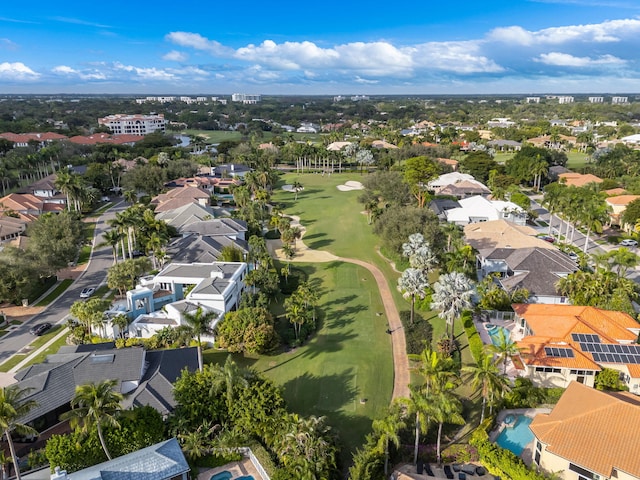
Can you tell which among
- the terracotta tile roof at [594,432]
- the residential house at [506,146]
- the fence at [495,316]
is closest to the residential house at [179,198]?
the fence at [495,316]

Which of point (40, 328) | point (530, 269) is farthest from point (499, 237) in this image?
point (40, 328)

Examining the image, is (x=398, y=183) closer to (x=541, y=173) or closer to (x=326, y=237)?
(x=326, y=237)

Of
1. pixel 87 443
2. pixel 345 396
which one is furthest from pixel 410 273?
pixel 87 443

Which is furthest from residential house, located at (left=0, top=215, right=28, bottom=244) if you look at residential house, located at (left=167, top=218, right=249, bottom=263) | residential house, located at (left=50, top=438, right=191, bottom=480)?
residential house, located at (left=50, top=438, right=191, bottom=480)

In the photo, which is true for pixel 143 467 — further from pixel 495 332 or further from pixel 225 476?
pixel 495 332

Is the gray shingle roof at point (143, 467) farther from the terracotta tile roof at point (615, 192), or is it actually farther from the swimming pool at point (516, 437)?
the terracotta tile roof at point (615, 192)

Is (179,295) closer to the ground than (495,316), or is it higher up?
closer to the ground
